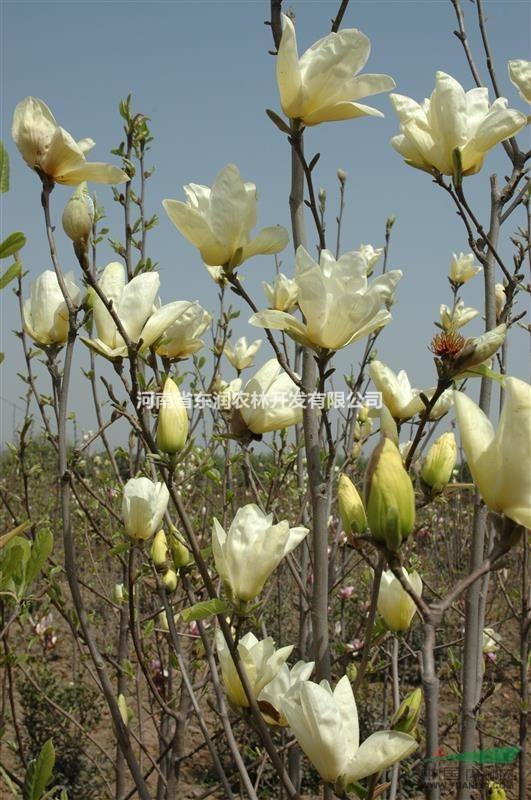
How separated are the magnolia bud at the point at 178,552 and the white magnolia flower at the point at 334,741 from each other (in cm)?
38

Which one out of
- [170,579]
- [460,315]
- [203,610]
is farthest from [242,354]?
[203,610]

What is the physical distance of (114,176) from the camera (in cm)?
99

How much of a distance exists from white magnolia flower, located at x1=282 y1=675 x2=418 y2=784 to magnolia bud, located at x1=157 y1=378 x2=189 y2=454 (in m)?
0.32

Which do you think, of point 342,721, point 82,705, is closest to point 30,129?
point 342,721

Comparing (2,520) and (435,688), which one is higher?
(435,688)

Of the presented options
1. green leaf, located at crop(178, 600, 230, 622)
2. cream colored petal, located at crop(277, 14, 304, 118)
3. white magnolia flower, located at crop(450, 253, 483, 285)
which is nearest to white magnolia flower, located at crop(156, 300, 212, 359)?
cream colored petal, located at crop(277, 14, 304, 118)

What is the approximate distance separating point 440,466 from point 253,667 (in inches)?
14.7

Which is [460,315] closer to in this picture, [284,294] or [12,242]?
[284,294]

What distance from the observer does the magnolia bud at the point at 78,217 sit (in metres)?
0.91

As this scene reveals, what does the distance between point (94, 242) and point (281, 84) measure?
0.63m

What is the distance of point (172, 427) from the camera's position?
2.80 ft

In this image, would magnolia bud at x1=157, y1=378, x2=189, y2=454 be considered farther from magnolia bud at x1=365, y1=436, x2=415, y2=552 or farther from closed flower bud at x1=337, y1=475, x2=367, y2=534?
magnolia bud at x1=365, y1=436, x2=415, y2=552

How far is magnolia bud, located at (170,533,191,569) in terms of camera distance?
1.05 meters

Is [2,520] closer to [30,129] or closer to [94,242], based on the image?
[94,242]
